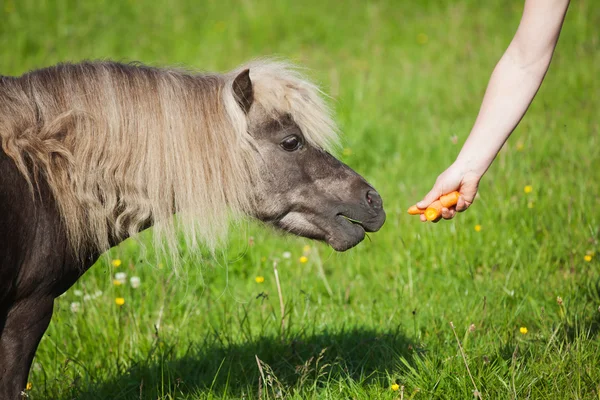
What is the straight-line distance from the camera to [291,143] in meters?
3.33

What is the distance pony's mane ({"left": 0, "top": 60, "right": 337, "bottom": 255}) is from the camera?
2.93 m

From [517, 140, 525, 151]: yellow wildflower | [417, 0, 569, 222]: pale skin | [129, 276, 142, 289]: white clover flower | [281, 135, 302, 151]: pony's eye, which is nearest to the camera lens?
[417, 0, 569, 222]: pale skin

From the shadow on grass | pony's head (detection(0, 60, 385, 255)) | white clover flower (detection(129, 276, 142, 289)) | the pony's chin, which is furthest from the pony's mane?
white clover flower (detection(129, 276, 142, 289))

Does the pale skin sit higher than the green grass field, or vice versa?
the pale skin

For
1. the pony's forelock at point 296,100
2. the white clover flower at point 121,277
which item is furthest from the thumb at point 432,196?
the white clover flower at point 121,277

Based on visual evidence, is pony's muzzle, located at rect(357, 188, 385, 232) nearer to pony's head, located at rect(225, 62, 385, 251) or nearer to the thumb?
pony's head, located at rect(225, 62, 385, 251)

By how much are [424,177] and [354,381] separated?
3117 millimetres

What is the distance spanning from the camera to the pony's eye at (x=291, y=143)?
131 inches

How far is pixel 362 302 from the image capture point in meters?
4.70

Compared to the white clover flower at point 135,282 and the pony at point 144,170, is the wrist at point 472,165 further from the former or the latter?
the white clover flower at point 135,282

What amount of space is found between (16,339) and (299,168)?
145 centimetres

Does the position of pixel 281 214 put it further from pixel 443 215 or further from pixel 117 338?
pixel 117 338

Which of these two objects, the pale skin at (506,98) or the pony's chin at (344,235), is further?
the pony's chin at (344,235)

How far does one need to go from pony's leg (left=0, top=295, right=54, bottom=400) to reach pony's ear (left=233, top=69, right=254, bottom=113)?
121 cm
